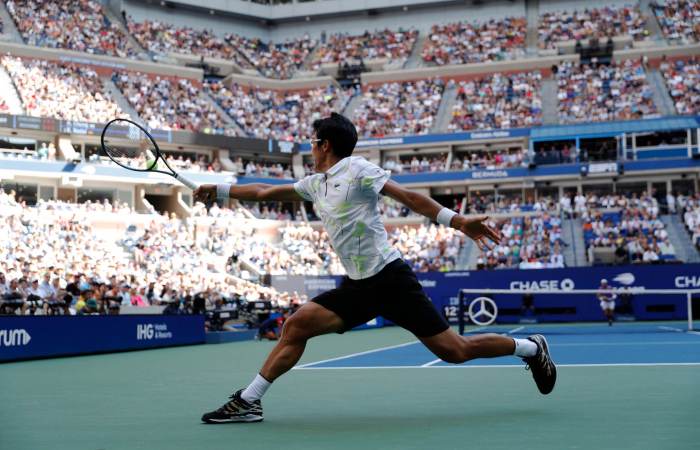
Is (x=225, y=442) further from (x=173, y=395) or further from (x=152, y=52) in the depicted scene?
(x=152, y=52)

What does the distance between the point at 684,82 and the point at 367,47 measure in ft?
69.6

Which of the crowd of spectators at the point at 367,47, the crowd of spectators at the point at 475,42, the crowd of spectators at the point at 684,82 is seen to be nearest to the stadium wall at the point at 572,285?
the crowd of spectators at the point at 684,82

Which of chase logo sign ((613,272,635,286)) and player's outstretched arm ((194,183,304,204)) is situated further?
chase logo sign ((613,272,635,286))

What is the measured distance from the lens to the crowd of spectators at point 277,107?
52562 mm

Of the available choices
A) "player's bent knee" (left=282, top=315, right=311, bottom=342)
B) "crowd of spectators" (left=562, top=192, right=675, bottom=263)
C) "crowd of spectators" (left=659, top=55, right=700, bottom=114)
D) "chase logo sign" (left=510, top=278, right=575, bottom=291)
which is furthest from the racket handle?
"crowd of spectators" (left=659, top=55, right=700, bottom=114)

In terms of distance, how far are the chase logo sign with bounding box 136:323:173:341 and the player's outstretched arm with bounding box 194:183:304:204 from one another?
1285 cm

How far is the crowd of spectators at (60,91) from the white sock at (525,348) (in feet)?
128

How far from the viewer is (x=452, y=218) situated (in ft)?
19.1

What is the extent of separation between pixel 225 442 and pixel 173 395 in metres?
3.54

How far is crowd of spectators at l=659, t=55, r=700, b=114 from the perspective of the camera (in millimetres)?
45812

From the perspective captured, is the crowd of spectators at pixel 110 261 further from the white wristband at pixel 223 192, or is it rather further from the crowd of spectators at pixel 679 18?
the crowd of spectators at pixel 679 18

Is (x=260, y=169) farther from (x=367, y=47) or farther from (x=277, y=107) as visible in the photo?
(x=367, y=47)

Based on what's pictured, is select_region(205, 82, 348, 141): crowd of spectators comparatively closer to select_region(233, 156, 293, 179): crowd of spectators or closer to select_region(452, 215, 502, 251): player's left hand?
select_region(233, 156, 293, 179): crowd of spectators

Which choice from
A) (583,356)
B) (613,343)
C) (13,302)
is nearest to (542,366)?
(583,356)
